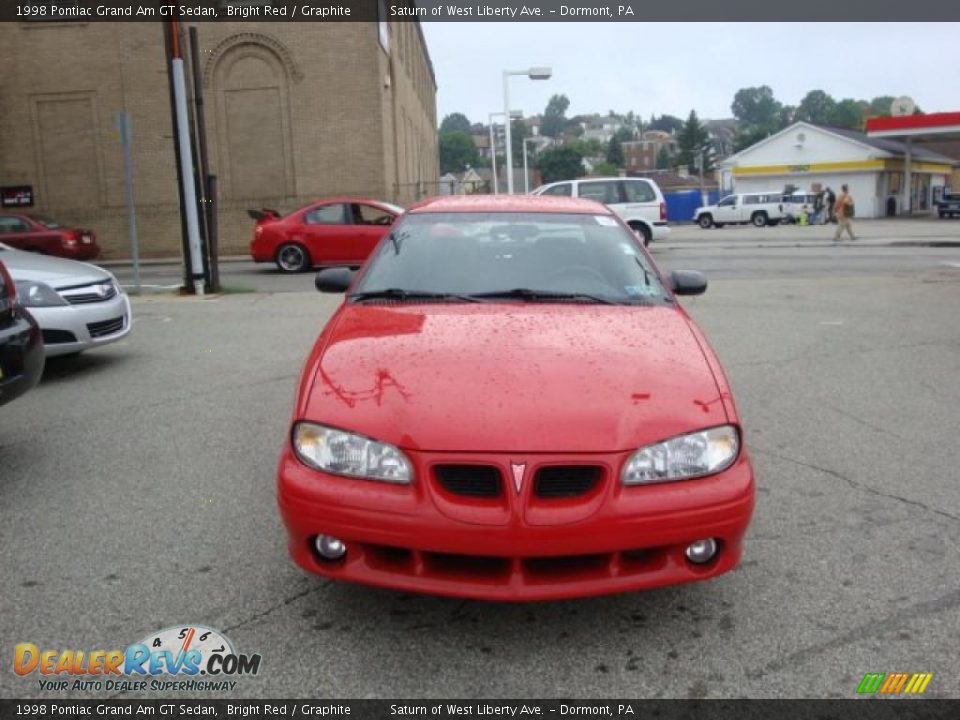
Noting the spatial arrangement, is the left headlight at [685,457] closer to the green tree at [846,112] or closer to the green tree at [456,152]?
the green tree at [456,152]

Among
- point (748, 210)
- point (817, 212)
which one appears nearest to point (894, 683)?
point (748, 210)

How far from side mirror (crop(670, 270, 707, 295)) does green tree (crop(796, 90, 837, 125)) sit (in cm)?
16395

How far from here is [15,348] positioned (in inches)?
191

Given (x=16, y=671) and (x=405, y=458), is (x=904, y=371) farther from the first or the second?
(x=16, y=671)

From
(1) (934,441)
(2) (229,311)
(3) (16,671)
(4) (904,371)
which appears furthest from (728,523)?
(2) (229,311)

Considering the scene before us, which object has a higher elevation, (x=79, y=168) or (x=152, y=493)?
(x=79, y=168)

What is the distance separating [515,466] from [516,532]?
210mm

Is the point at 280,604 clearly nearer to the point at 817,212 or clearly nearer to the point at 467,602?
the point at 467,602

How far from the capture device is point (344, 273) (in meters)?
4.98

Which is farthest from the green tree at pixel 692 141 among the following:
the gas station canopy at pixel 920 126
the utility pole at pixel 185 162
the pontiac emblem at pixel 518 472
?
the pontiac emblem at pixel 518 472

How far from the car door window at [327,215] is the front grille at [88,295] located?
10181mm

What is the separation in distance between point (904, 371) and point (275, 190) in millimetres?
Answer: 22087

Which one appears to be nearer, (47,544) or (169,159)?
(47,544)

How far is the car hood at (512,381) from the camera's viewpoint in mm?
2953
